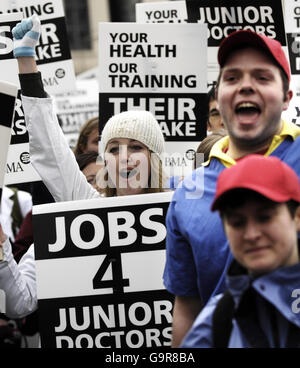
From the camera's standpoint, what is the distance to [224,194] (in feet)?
7.29

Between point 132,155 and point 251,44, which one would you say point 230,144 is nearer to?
point 251,44

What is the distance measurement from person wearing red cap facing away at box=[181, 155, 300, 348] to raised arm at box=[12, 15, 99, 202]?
1.88m

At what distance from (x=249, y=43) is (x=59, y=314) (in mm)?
1663

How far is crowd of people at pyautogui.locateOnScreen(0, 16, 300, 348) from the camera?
7.27ft

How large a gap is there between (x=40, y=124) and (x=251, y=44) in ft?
4.69

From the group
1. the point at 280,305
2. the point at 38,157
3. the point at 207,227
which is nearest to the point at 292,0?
the point at 38,157

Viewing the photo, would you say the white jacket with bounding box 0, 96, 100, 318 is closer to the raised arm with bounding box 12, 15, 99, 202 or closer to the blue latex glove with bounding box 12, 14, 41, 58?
the raised arm with bounding box 12, 15, 99, 202

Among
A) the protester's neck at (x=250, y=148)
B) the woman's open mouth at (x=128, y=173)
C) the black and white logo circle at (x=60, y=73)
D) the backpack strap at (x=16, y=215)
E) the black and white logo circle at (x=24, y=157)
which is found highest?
the black and white logo circle at (x=60, y=73)

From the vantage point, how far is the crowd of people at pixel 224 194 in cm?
222

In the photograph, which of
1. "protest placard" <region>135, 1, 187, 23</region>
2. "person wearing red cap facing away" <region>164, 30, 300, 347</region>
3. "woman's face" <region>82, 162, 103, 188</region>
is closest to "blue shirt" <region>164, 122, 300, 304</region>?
"person wearing red cap facing away" <region>164, 30, 300, 347</region>

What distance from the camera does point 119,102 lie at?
523 centimetres

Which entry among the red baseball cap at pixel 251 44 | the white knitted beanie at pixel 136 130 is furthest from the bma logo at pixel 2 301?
the red baseball cap at pixel 251 44

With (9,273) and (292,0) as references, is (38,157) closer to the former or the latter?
(9,273)

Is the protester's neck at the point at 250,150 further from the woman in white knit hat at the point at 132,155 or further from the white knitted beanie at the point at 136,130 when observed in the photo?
the white knitted beanie at the point at 136,130
